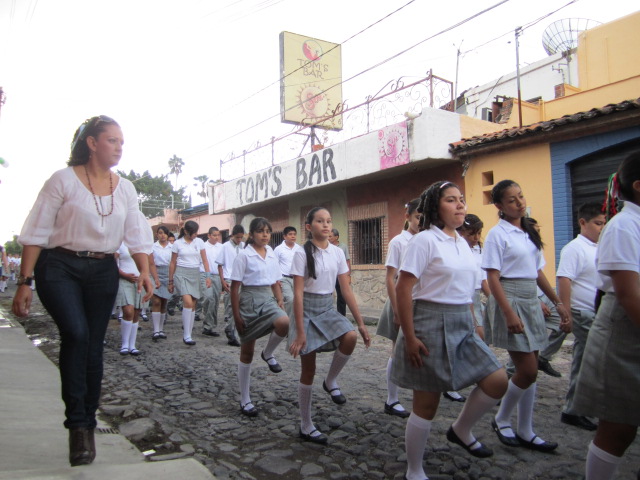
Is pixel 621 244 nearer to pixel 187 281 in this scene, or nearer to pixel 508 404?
pixel 508 404

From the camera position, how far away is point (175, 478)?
2.62 m

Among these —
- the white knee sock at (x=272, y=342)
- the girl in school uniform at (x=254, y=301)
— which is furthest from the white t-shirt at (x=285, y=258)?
the white knee sock at (x=272, y=342)

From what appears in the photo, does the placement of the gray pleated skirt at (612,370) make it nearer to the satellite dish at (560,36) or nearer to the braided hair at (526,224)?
the braided hair at (526,224)

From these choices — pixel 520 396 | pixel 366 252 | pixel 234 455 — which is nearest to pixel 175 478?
pixel 234 455

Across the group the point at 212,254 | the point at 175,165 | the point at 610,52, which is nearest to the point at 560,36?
the point at 610,52

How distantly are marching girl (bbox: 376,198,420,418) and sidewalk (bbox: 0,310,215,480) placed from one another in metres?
1.81

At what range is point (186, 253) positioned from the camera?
852cm

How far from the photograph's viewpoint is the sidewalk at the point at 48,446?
104 inches

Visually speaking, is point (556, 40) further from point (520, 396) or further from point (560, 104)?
point (520, 396)

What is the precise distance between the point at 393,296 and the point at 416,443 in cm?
147

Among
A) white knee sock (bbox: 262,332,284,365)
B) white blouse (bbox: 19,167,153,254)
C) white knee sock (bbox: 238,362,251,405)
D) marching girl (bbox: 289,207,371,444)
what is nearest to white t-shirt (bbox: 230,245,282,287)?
white knee sock (bbox: 262,332,284,365)

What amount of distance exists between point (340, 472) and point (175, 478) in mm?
955

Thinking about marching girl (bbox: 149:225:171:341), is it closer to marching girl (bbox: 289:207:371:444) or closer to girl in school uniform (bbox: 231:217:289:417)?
girl in school uniform (bbox: 231:217:289:417)

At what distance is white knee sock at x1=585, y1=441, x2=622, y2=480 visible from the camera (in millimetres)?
2219
